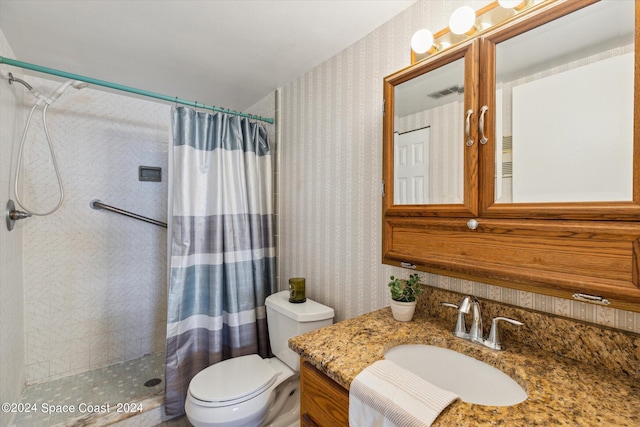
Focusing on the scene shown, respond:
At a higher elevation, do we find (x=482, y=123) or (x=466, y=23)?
(x=466, y=23)

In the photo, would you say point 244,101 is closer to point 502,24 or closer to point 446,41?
point 446,41

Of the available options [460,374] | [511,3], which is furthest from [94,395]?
[511,3]

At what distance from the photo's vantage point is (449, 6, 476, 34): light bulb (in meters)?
0.94

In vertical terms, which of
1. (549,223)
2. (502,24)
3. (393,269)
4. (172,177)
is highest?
(502,24)

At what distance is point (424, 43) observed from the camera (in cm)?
107

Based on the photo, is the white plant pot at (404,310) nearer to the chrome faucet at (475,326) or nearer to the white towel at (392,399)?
the chrome faucet at (475,326)

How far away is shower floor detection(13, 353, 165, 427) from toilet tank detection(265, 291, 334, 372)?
82 cm

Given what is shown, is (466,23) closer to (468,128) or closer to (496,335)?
(468,128)

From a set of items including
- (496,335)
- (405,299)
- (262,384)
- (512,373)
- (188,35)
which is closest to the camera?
(512,373)

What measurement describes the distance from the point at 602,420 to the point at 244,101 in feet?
8.41

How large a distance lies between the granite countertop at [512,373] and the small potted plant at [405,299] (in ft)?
0.10

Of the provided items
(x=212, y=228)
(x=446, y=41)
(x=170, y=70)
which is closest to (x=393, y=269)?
(x=446, y=41)

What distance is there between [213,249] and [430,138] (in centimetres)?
138

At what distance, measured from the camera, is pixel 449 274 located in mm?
966
